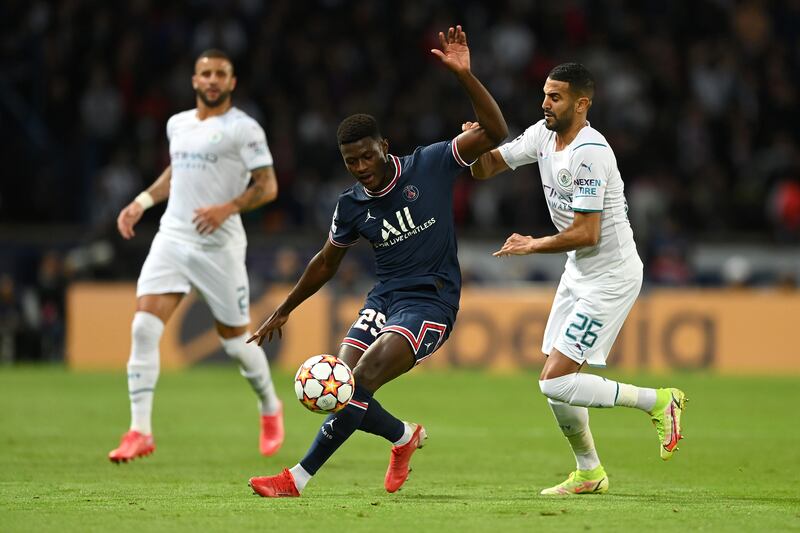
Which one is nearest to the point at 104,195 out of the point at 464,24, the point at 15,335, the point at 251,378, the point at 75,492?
the point at 15,335

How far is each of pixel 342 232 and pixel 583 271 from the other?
5.07 feet


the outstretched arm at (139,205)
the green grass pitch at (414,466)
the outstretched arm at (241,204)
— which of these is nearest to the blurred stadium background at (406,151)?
the green grass pitch at (414,466)

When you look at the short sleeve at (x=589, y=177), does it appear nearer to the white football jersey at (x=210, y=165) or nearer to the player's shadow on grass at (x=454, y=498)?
the player's shadow on grass at (x=454, y=498)

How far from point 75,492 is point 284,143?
14.5 metres

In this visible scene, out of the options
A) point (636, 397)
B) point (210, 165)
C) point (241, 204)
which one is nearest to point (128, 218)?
point (210, 165)

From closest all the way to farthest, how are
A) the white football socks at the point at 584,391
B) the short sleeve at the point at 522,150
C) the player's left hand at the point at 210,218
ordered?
the white football socks at the point at 584,391
the short sleeve at the point at 522,150
the player's left hand at the point at 210,218

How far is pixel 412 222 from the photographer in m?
→ 8.09

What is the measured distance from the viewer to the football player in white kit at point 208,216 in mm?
10125

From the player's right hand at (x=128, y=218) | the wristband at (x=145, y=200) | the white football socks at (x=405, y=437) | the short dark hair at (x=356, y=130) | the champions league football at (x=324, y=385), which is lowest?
the white football socks at (x=405, y=437)

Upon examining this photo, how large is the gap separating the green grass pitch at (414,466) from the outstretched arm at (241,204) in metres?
1.83

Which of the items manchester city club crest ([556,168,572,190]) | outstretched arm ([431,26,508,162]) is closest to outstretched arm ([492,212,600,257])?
manchester city club crest ([556,168,572,190])

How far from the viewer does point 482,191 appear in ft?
73.0

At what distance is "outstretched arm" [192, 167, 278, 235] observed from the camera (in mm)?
10023

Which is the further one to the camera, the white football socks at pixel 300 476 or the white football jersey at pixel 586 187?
the white football jersey at pixel 586 187
